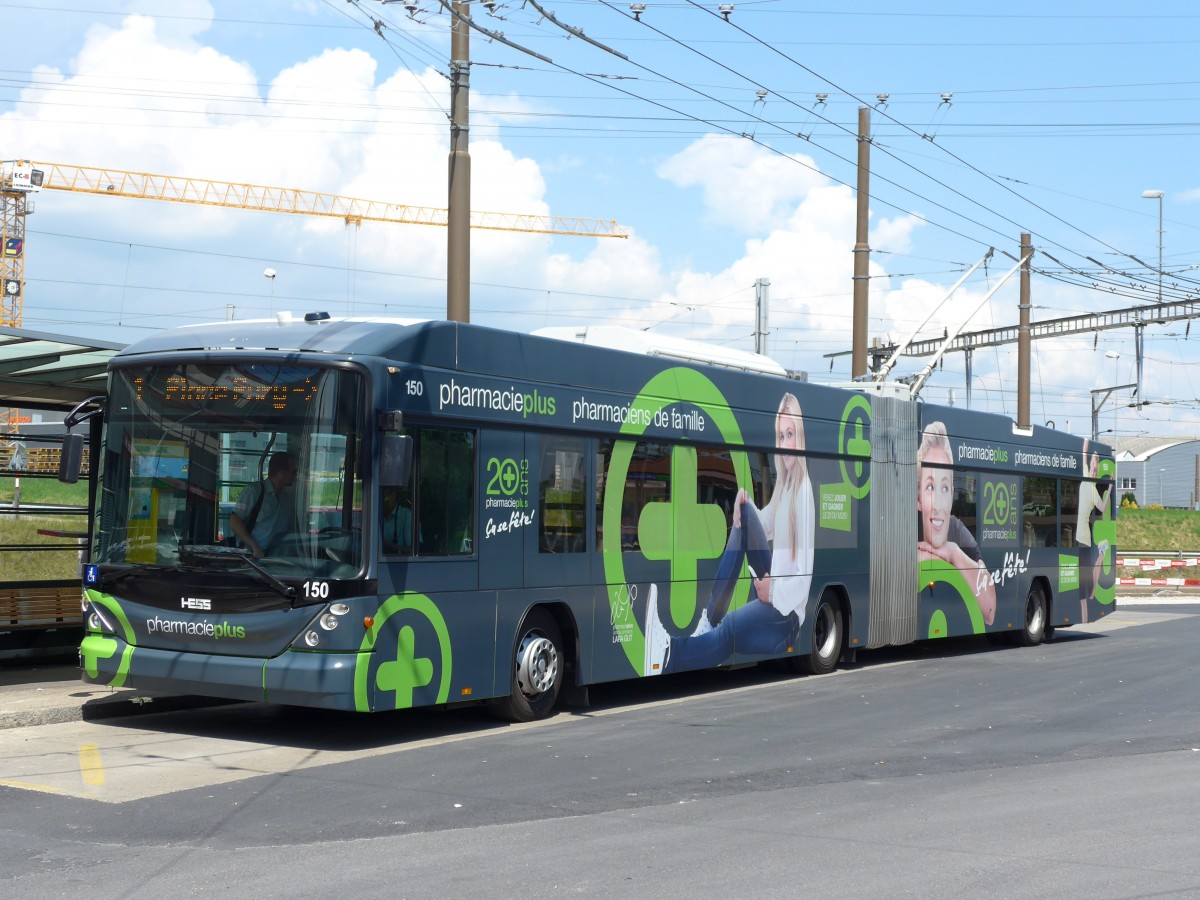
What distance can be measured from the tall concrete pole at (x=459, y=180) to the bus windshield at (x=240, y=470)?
388cm

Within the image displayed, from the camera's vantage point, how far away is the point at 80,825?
24.8 ft

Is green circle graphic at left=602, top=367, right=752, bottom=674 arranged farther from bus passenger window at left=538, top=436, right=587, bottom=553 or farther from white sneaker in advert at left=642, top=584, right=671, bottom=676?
bus passenger window at left=538, top=436, right=587, bottom=553

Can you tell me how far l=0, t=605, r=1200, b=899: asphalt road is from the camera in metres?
6.71

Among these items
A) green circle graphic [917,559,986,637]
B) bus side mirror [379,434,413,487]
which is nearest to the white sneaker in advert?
bus side mirror [379,434,413,487]

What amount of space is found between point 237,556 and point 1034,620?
15.2 meters

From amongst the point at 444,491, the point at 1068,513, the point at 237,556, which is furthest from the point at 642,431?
the point at 1068,513

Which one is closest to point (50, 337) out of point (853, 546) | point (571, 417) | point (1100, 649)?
point (571, 417)

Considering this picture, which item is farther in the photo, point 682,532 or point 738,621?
point 738,621

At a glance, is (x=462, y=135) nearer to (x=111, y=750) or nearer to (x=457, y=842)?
(x=111, y=750)

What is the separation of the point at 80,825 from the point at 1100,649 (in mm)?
17725

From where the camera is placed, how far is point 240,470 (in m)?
10.2

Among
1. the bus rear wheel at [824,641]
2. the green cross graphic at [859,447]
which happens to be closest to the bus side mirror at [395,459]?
the bus rear wheel at [824,641]

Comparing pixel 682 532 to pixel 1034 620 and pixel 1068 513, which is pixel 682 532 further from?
pixel 1068 513

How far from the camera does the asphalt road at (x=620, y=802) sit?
6707mm
